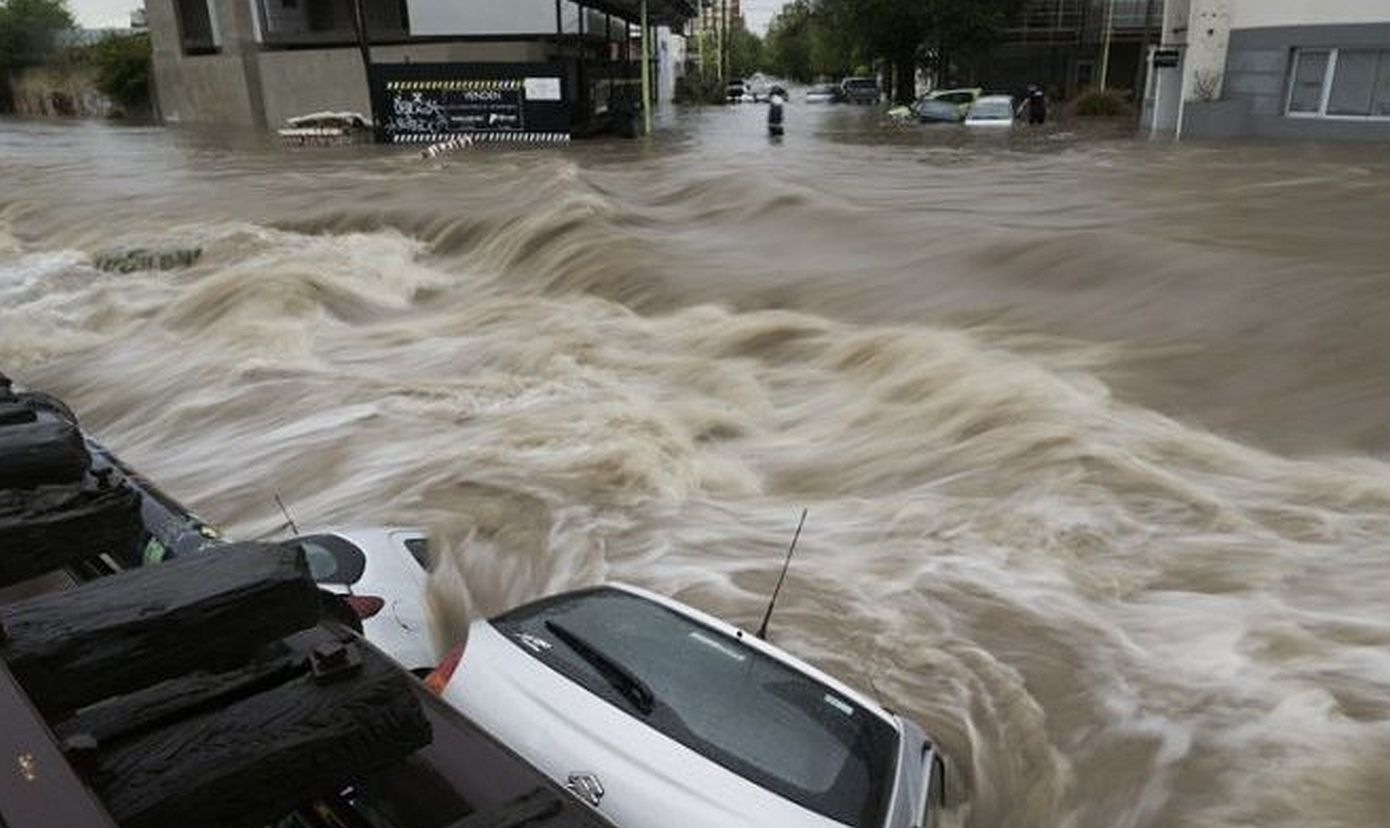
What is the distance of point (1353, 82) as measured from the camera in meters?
22.6

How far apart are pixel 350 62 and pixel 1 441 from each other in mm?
37912

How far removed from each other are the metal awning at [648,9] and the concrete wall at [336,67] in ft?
9.61

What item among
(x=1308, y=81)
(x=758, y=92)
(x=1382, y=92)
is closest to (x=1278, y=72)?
(x=1308, y=81)

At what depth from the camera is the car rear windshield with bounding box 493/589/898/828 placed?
3.00 m

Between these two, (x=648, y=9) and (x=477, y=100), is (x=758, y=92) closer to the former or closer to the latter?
(x=648, y=9)

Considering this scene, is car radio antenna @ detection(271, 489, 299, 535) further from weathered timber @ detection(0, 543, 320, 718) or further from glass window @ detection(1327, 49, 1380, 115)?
glass window @ detection(1327, 49, 1380, 115)

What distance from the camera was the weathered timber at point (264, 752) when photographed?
5.58 ft

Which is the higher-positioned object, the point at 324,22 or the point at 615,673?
the point at 324,22

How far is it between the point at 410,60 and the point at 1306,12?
25960 millimetres

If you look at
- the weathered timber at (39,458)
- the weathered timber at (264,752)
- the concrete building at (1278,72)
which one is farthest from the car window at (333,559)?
the concrete building at (1278,72)

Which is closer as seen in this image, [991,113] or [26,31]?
[991,113]

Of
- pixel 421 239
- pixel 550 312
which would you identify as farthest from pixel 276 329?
pixel 421 239

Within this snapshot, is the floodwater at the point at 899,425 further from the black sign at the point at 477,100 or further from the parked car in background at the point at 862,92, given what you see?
the parked car in background at the point at 862,92

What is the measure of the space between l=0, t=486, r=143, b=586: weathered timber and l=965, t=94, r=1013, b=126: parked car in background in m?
30.7
